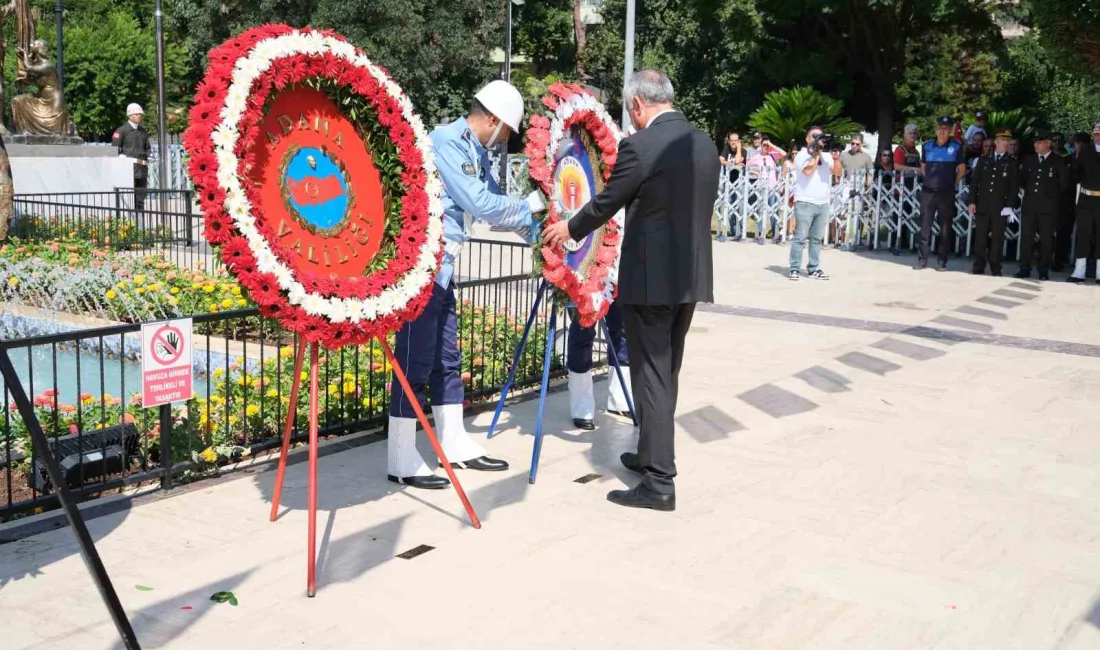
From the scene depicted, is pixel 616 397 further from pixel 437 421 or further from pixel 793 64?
pixel 793 64

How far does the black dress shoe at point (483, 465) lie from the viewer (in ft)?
21.4

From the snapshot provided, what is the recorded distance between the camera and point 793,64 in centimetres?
3266

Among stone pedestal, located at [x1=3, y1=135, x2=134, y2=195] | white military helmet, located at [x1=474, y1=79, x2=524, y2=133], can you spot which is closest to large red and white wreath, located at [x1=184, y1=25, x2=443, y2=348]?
white military helmet, located at [x1=474, y1=79, x2=524, y2=133]

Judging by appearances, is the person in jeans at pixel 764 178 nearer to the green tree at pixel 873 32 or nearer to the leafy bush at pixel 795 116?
the leafy bush at pixel 795 116

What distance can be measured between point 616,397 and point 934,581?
3278 millimetres

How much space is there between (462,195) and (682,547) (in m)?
2.11

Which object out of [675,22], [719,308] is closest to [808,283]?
[719,308]

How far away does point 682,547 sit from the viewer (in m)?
5.35

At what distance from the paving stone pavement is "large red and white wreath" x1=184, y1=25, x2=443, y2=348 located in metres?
1.09

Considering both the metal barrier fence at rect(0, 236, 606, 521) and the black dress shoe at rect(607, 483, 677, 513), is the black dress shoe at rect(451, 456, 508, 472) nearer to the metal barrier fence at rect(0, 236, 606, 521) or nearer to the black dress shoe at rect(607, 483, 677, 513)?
the black dress shoe at rect(607, 483, 677, 513)

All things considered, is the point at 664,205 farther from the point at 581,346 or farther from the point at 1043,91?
the point at 1043,91

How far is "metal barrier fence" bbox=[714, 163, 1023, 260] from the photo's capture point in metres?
18.7

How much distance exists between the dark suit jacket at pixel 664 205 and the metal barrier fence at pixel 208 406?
1554 millimetres

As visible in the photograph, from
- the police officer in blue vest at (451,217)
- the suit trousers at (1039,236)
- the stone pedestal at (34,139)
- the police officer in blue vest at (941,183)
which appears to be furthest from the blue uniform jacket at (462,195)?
the stone pedestal at (34,139)
